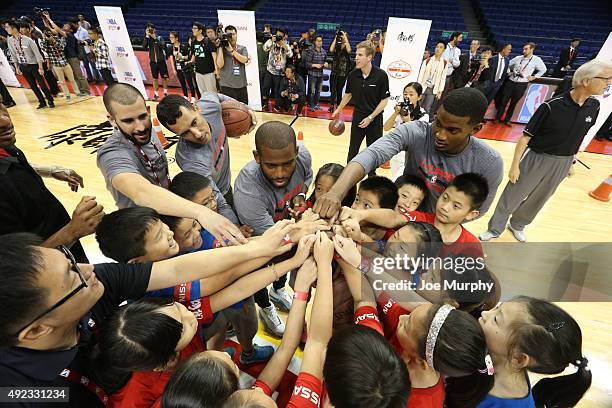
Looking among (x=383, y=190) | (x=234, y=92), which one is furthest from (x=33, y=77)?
(x=383, y=190)

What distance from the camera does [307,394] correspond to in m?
1.13

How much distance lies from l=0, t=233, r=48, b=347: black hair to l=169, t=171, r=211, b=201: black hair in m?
0.97

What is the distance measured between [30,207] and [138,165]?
641 millimetres

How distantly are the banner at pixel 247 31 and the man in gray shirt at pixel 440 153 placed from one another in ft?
19.9

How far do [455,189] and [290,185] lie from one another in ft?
3.19

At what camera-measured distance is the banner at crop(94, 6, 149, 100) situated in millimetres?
7492

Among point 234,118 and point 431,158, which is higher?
point 431,158

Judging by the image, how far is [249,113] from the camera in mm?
2990

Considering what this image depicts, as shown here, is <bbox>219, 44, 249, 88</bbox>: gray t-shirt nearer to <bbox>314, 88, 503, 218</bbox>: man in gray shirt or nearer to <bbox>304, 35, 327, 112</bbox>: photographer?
<bbox>304, 35, 327, 112</bbox>: photographer

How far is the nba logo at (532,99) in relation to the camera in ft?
22.9

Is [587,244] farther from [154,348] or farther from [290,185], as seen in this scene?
[154,348]

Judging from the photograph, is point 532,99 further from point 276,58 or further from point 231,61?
point 231,61

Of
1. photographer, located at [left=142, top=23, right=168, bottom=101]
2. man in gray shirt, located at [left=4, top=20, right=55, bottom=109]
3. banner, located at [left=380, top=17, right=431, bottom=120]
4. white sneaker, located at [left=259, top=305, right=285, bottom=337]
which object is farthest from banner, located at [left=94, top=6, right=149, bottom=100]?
white sneaker, located at [left=259, top=305, right=285, bottom=337]

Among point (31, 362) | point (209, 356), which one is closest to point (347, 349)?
point (209, 356)
